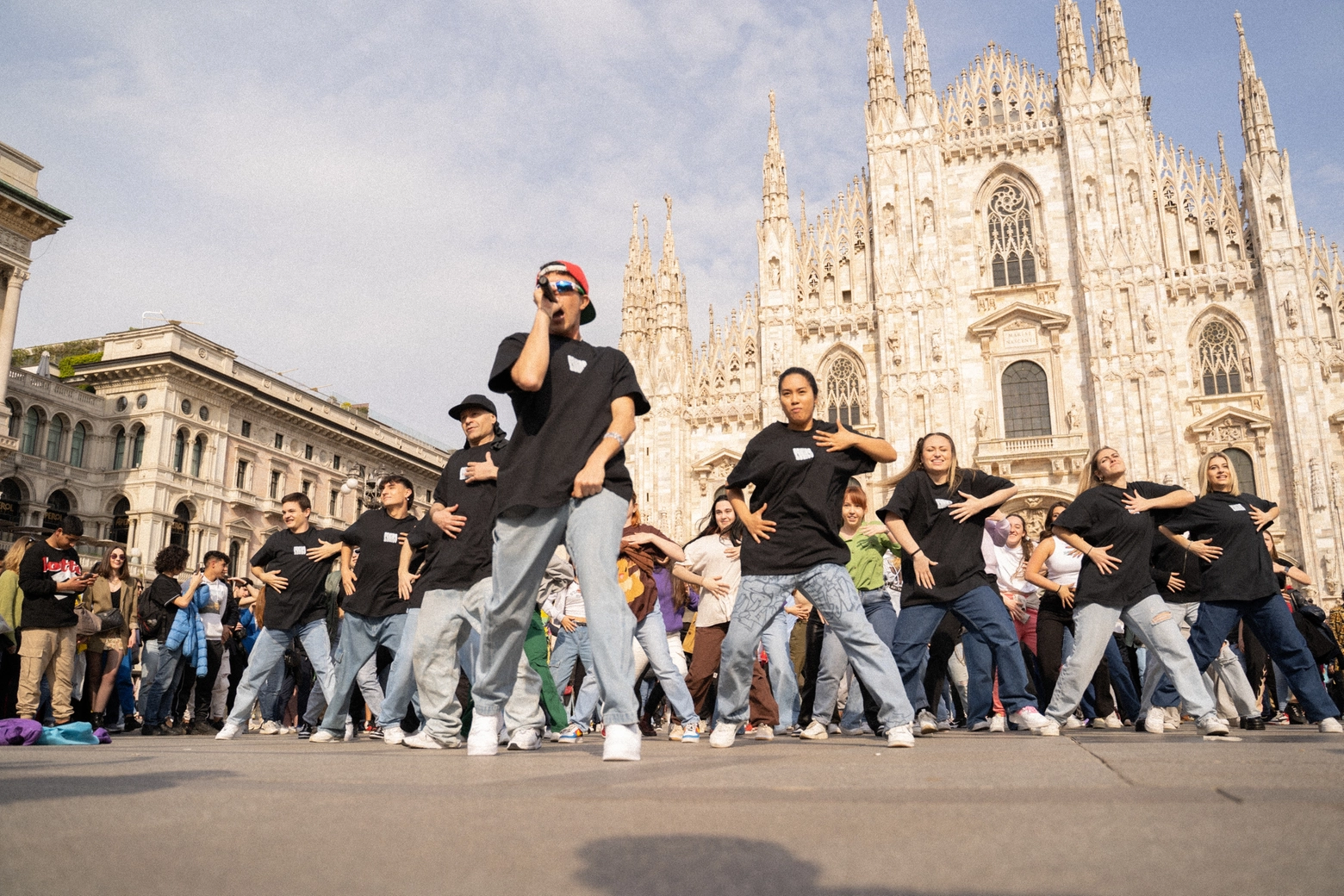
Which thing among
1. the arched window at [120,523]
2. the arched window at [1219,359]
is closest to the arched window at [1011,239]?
the arched window at [1219,359]

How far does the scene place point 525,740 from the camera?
514cm

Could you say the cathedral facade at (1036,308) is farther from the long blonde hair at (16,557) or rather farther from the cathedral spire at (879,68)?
the long blonde hair at (16,557)

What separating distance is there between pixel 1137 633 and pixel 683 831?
4.78 m

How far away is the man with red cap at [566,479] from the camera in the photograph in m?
3.89

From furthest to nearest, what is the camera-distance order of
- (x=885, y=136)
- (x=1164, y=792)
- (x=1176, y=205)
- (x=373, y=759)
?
(x=885, y=136) → (x=1176, y=205) → (x=373, y=759) → (x=1164, y=792)

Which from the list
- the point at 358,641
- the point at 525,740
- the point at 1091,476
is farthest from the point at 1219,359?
the point at 525,740

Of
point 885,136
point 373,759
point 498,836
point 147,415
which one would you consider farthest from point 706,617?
point 147,415

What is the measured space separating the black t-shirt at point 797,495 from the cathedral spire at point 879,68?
25323 millimetres

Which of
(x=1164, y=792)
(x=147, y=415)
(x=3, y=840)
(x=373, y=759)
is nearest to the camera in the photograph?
(x=3, y=840)

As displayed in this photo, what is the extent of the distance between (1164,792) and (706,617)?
488 centimetres

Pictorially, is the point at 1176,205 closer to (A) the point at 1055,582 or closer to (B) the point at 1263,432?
(B) the point at 1263,432

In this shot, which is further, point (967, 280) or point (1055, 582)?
point (967, 280)

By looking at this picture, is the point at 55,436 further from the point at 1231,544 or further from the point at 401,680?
the point at 1231,544

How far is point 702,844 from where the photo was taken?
68.5 inches
